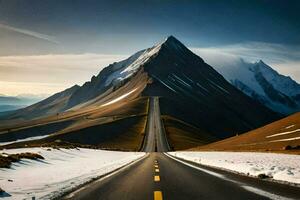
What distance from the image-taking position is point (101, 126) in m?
155

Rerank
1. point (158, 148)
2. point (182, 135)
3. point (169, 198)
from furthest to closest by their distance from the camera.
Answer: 1. point (182, 135)
2. point (158, 148)
3. point (169, 198)

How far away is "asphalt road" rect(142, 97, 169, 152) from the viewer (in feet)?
368

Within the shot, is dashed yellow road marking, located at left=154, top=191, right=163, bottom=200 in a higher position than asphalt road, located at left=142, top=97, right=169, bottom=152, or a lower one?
lower

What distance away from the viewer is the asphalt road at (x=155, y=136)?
112 metres

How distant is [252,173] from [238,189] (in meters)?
6.51

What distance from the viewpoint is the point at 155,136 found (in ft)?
458

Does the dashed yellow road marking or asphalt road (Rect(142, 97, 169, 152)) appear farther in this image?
asphalt road (Rect(142, 97, 169, 152))

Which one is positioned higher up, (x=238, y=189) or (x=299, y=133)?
(x=299, y=133)

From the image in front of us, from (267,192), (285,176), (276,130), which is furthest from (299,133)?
(267,192)

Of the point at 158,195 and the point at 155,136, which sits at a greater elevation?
the point at 155,136

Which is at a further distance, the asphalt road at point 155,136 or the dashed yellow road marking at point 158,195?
the asphalt road at point 155,136

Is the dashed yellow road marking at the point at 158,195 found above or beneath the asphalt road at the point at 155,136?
beneath

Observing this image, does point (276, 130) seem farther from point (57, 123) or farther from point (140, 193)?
point (57, 123)

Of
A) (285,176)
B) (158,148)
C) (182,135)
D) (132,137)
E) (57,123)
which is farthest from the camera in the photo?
(57,123)
